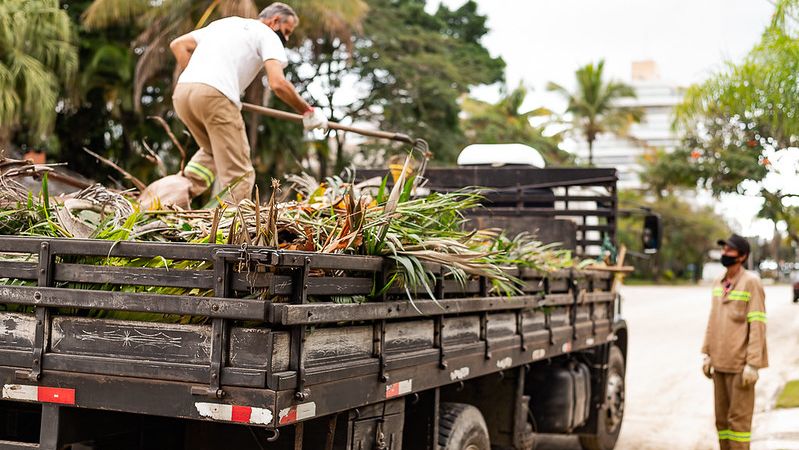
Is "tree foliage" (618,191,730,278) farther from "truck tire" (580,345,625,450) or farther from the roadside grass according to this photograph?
"truck tire" (580,345,625,450)

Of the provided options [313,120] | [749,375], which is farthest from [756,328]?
[313,120]

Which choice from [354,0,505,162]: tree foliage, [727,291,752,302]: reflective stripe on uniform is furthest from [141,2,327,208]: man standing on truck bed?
[354,0,505,162]: tree foliage

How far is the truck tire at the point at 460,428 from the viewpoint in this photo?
471cm

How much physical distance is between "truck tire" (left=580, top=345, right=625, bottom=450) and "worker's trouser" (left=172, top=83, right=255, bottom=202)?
404 centimetres

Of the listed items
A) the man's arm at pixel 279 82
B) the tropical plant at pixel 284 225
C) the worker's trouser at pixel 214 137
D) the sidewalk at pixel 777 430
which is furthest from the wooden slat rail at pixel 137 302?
the sidewalk at pixel 777 430

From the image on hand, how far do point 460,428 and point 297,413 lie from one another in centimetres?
179

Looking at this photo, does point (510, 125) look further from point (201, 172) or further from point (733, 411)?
point (201, 172)

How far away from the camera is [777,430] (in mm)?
9227

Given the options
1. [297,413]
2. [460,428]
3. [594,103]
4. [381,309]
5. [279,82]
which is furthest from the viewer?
[594,103]

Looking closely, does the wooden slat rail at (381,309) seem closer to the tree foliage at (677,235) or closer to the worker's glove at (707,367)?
the worker's glove at (707,367)

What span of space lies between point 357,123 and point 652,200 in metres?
37.1

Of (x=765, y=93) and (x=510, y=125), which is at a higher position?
(x=510, y=125)

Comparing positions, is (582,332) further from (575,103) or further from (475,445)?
(575,103)

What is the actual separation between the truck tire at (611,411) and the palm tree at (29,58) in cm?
938
